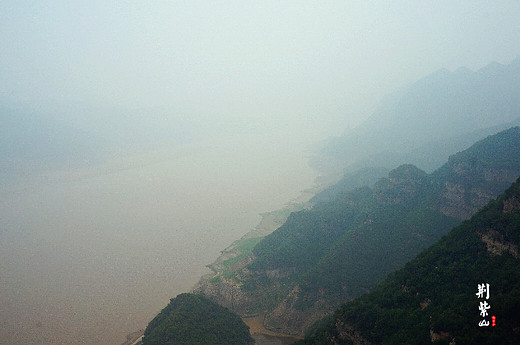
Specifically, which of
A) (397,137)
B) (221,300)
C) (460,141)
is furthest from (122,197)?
(397,137)

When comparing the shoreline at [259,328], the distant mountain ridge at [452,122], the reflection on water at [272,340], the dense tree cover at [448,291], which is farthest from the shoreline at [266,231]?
the distant mountain ridge at [452,122]

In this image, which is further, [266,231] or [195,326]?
[266,231]

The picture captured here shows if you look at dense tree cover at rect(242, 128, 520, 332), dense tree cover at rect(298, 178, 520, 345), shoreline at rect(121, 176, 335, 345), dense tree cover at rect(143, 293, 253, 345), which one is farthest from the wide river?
dense tree cover at rect(298, 178, 520, 345)

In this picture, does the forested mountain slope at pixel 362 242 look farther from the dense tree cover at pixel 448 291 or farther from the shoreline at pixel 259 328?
the dense tree cover at pixel 448 291

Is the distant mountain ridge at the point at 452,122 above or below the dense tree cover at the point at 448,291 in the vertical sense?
above

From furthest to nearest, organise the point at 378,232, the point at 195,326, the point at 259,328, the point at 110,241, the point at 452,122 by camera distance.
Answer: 1. the point at 452,122
2. the point at 110,241
3. the point at 378,232
4. the point at 259,328
5. the point at 195,326

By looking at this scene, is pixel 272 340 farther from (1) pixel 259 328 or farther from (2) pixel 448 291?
(2) pixel 448 291

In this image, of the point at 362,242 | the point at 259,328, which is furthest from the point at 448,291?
the point at 259,328
